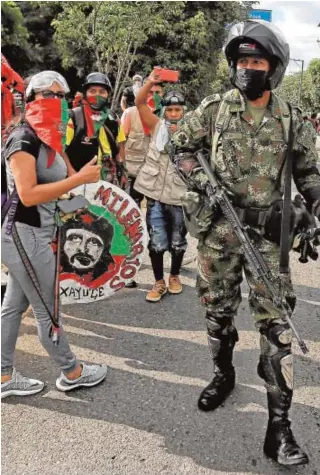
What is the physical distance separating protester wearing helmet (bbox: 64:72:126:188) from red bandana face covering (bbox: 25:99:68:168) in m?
1.22

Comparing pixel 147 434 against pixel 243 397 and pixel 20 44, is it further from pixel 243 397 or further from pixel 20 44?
pixel 20 44

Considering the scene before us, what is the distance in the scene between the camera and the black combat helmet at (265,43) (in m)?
2.26

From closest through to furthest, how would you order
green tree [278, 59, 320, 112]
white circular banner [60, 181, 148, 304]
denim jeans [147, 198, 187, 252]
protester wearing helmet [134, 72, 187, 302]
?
white circular banner [60, 181, 148, 304], protester wearing helmet [134, 72, 187, 302], denim jeans [147, 198, 187, 252], green tree [278, 59, 320, 112]

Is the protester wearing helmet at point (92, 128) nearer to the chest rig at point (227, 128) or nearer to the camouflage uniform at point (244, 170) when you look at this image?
the camouflage uniform at point (244, 170)

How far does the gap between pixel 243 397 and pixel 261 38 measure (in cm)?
190

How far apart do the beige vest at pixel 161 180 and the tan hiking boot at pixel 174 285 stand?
27.9 inches

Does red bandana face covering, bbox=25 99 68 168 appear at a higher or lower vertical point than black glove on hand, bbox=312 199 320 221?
higher

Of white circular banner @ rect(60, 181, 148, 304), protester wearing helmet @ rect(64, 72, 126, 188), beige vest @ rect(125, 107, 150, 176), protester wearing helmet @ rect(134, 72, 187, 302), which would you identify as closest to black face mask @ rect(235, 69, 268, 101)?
white circular banner @ rect(60, 181, 148, 304)

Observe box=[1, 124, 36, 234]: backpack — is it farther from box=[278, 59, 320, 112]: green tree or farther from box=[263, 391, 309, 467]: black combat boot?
box=[278, 59, 320, 112]: green tree

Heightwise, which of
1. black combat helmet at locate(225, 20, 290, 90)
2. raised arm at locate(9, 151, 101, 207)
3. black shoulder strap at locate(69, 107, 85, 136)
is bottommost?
raised arm at locate(9, 151, 101, 207)

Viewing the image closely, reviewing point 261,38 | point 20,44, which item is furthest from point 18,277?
point 20,44

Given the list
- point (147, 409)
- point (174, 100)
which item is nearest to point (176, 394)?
point (147, 409)

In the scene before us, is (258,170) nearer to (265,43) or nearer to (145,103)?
(265,43)

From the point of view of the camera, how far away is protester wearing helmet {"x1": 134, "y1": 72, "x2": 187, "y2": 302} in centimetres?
397
